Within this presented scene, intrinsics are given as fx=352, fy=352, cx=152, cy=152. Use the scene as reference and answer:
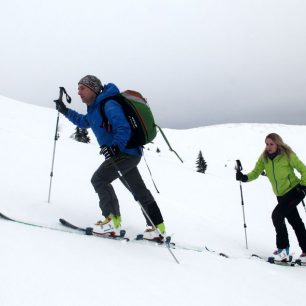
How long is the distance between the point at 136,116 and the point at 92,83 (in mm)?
922

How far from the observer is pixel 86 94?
545cm

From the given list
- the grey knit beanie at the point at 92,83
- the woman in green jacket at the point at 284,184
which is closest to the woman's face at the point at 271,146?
the woman in green jacket at the point at 284,184

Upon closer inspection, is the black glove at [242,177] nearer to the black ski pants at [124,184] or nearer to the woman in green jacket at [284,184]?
the woman in green jacket at [284,184]

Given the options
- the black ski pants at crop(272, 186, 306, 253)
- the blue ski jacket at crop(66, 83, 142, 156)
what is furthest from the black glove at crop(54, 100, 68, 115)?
the black ski pants at crop(272, 186, 306, 253)

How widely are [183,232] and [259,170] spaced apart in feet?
7.29

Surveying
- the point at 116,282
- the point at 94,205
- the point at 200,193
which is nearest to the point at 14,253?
the point at 116,282

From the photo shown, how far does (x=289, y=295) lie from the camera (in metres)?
4.99

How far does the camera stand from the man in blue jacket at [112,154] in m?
5.06

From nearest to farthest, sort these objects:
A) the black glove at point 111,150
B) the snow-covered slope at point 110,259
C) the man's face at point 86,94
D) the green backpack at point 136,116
A: the snow-covered slope at point 110,259 → the black glove at point 111,150 → the green backpack at point 136,116 → the man's face at point 86,94

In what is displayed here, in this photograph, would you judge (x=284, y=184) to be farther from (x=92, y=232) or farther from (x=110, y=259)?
(x=110, y=259)

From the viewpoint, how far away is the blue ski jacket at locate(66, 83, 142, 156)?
505cm

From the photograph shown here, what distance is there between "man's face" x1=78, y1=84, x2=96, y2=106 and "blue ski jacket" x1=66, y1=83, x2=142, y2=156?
9 centimetres

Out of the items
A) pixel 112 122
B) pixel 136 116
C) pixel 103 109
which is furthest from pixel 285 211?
pixel 103 109

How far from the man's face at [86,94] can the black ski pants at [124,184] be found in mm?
995
